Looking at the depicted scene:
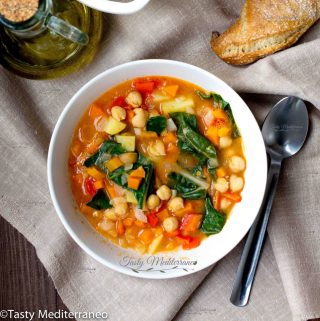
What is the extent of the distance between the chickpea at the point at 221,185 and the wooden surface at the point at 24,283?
4.28 ft

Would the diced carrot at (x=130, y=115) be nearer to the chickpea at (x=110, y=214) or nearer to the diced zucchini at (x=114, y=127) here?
the diced zucchini at (x=114, y=127)

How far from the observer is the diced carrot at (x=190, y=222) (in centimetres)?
326

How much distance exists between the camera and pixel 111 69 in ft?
10.3

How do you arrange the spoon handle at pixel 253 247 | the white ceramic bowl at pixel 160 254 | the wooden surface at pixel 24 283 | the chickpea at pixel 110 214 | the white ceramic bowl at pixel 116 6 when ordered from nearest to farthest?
the white ceramic bowl at pixel 116 6 < the white ceramic bowl at pixel 160 254 < the chickpea at pixel 110 214 < the spoon handle at pixel 253 247 < the wooden surface at pixel 24 283

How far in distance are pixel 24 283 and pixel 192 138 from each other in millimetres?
1515

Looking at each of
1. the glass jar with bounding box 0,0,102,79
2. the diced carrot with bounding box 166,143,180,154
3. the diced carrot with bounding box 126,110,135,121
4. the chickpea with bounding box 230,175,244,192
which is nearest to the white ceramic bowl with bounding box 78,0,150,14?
the glass jar with bounding box 0,0,102,79

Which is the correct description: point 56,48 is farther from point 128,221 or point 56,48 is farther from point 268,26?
point 268,26

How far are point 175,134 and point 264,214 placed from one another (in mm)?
757

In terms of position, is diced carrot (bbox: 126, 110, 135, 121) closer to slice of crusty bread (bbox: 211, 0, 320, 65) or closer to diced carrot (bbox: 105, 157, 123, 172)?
diced carrot (bbox: 105, 157, 123, 172)

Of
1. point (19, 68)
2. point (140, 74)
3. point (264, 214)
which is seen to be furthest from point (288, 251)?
point (19, 68)

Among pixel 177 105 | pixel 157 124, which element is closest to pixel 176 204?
pixel 157 124

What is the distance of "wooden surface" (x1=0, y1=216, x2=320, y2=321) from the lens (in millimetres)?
3588

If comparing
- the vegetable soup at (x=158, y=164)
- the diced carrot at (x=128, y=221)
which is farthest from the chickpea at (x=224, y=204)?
the diced carrot at (x=128, y=221)

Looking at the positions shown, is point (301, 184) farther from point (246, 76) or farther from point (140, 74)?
point (140, 74)
